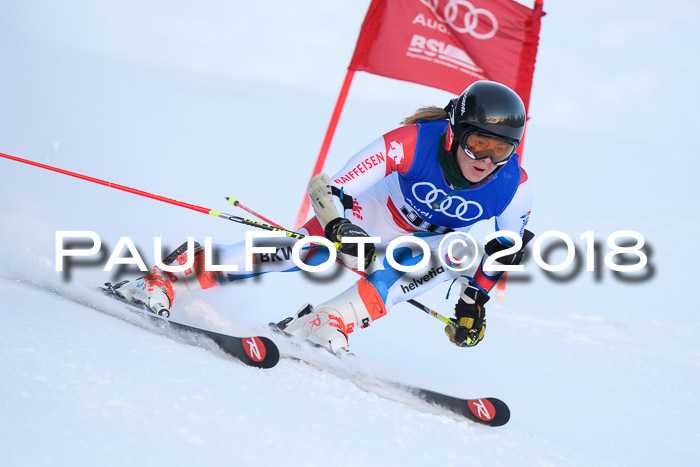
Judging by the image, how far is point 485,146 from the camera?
2.84 metres

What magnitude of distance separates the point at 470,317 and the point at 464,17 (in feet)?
11.1

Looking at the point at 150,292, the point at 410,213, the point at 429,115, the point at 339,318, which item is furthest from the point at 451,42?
the point at 150,292

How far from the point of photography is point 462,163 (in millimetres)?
2932

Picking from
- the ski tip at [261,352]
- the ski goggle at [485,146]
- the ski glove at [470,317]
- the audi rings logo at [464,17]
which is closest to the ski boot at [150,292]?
the ski tip at [261,352]

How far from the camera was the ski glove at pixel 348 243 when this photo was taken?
2.72 metres

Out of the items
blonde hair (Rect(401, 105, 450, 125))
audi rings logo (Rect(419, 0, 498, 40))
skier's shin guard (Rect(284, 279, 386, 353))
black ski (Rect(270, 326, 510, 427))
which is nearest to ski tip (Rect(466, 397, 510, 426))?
black ski (Rect(270, 326, 510, 427))

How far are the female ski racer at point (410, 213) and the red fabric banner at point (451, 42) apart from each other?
106 inches

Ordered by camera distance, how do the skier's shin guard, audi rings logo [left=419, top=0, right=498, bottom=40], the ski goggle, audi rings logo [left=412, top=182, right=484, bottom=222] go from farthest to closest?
1. audi rings logo [left=419, top=0, right=498, bottom=40]
2. audi rings logo [left=412, top=182, right=484, bottom=222]
3. the skier's shin guard
4. the ski goggle

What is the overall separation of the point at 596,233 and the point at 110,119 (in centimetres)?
703

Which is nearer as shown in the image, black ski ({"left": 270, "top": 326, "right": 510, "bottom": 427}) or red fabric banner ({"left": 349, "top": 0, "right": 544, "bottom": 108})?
black ski ({"left": 270, "top": 326, "right": 510, "bottom": 427})

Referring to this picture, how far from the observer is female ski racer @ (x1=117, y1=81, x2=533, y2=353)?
9.31 ft

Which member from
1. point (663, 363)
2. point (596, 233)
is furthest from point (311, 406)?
point (596, 233)

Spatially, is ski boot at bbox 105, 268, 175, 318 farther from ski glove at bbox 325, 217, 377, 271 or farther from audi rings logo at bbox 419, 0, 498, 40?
audi rings logo at bbox 419, 0, 498, 40

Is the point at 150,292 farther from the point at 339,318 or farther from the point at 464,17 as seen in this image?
the point at 464,17
